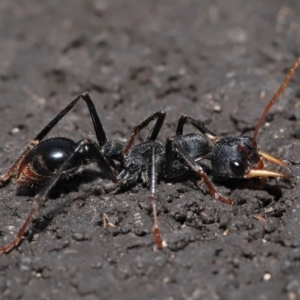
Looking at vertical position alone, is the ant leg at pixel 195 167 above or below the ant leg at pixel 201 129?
below

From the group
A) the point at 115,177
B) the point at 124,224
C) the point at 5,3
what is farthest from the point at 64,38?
the point at 124,224

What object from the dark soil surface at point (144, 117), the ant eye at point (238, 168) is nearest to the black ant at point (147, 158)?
the ant eye at point (238, 168)

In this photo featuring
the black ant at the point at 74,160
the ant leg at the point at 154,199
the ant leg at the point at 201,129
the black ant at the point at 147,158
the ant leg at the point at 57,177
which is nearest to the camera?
the ant leg at the point at 154,199

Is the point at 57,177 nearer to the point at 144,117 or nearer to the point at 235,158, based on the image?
the point at 235,158

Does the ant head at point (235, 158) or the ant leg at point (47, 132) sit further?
the ant leg at point (47, 132)

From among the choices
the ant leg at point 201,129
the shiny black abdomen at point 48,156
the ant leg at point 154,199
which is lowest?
the ant leg at point 154,199

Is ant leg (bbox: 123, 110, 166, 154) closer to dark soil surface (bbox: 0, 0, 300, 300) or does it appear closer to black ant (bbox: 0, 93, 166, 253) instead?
black ant (bbox: 0, 93, 166, 253)

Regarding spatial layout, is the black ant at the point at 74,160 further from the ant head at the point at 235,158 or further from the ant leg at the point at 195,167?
the ant head at the point at 235,158
